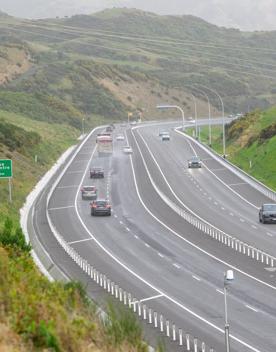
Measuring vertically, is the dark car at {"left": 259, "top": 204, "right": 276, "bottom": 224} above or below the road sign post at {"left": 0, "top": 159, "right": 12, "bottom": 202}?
below

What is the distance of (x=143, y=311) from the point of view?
34.4 metres

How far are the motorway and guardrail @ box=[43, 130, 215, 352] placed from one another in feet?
1.63

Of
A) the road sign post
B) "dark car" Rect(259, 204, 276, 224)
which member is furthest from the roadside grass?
the road sign post

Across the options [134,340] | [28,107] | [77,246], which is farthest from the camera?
[28,107]

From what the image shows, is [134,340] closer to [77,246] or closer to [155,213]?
[77,246]

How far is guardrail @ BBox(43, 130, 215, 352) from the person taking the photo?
29422 mm

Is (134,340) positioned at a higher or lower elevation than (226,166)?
higher

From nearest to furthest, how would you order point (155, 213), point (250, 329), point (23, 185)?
point (250, 329) → point (155, 213) → point (23, 185)

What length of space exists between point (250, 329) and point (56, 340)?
14.9 m

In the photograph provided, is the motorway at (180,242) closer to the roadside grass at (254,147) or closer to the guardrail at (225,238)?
the guardrail at (225,238)

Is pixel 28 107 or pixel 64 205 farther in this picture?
pixel 28 107

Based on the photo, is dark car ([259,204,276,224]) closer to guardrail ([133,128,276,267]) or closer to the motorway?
the motorway

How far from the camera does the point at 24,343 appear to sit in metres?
18.0

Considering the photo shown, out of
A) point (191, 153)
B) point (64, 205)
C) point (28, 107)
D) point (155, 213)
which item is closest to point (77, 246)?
point (155, 213)
